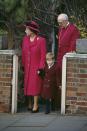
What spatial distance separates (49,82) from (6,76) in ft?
2.98

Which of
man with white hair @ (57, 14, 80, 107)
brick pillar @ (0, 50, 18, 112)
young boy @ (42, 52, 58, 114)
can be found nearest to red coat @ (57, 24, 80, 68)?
man with white hair @ (57, 14, 80, 107)

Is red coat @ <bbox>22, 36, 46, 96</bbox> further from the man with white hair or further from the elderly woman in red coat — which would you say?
the man with white hair

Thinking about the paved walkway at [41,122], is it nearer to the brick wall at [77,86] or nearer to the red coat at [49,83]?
the brick wall at [77,86]

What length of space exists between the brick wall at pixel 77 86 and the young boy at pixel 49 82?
1.34ft

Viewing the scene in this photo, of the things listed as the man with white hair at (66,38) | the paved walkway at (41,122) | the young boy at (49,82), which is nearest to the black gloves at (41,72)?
the young boy at (49,82)

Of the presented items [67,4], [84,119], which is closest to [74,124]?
[84,119]

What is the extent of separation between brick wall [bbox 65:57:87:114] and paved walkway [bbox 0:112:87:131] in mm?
223

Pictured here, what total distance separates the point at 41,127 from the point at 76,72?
1721mm

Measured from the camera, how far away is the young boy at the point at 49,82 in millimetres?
13352

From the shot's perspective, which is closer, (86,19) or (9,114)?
(9,114)

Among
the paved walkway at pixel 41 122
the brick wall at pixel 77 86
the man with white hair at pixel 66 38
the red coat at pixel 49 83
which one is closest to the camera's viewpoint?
the paved walkway at pixel 41 122

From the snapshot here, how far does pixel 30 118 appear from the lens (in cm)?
1284

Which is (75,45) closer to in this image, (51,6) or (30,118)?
(30,118)

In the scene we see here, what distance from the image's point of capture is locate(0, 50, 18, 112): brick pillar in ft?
44.4
